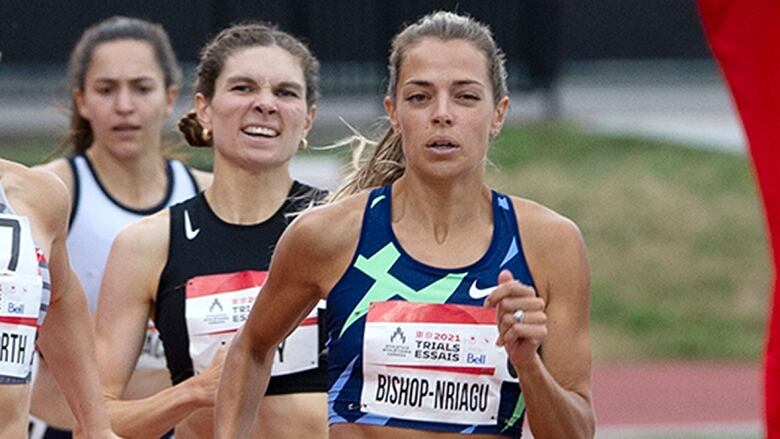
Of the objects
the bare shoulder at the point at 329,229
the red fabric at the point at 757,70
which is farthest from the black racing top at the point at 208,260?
the red fabric at the point at 757,70

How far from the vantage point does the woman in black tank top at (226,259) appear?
510 centimetres

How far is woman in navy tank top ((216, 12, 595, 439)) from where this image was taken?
420 centimetres

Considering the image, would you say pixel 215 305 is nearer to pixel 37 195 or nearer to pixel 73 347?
pixel 73 347

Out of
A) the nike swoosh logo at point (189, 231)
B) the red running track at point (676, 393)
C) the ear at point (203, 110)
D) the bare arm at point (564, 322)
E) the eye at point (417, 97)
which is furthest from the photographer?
the red running track at point (676, 393)

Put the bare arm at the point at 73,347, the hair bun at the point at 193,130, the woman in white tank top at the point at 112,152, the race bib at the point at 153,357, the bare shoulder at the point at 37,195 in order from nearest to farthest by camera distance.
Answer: the bare shoulder at the point at 37,195 < the bare arm at the point at 73,347 < the hair bun at the point at 193,130 < the race bib at the point at 153,357 < the woman in white tank top at the point at 112,152

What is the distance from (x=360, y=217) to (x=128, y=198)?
6.95ft

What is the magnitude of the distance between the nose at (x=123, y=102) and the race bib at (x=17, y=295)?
199 cm

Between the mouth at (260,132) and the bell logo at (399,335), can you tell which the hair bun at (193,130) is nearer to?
the mouth at (260,132)

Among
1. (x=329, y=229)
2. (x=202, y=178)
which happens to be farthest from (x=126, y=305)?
(x=202, y=178)

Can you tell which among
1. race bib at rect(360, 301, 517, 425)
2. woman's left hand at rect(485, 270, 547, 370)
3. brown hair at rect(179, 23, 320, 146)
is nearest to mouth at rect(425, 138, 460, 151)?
race bib at rect(360, 301, 517, 425)

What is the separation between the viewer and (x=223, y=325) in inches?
201

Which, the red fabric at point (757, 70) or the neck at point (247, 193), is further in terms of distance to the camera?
the neck at point (247, 193)

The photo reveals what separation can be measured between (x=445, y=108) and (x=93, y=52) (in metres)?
2.58

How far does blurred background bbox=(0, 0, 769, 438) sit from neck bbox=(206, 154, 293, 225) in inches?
233
